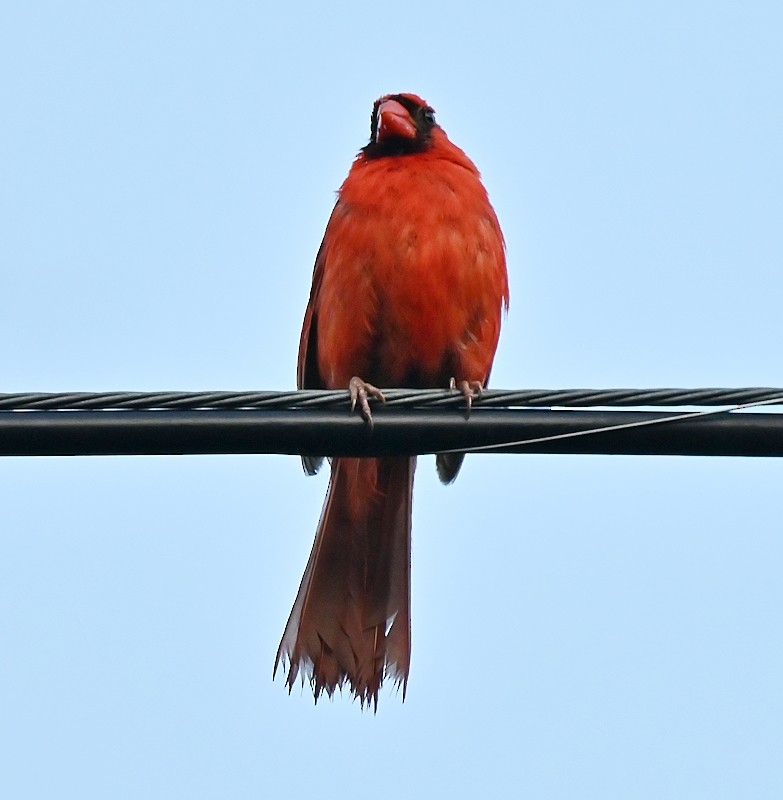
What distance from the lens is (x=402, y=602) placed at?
548 cm

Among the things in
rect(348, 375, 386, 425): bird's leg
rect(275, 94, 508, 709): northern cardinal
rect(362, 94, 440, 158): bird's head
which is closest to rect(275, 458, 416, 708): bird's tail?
rect(275, 94, 508, 709): northern cardinal

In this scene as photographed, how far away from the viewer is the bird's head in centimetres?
604

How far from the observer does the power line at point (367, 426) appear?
3.44 meters

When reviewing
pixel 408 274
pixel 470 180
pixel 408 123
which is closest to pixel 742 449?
pixel 408 274

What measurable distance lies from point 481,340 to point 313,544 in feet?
3.35

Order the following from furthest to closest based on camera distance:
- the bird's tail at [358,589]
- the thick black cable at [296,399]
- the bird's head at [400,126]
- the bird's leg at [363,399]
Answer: the bird's head at [400,126], the bird's tail at [358,589], the bird's leg at [363,399], the thick black cable at [296,399]

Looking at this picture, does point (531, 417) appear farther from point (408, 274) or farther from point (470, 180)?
point (470, 180)

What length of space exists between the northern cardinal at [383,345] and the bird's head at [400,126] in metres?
0.20

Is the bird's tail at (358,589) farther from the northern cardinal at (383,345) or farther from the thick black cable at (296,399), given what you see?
the thick black cable at (296,399)

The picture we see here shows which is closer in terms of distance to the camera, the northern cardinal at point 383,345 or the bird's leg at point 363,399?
the bird's leg at point 363,399

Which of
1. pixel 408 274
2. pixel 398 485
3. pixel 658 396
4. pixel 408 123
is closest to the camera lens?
pixel 658 396

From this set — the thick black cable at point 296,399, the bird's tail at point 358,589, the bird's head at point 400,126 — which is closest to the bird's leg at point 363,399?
the thick black cable at point 296,399

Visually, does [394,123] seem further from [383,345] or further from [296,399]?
[296,399]

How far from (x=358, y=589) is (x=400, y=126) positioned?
1.97 m
